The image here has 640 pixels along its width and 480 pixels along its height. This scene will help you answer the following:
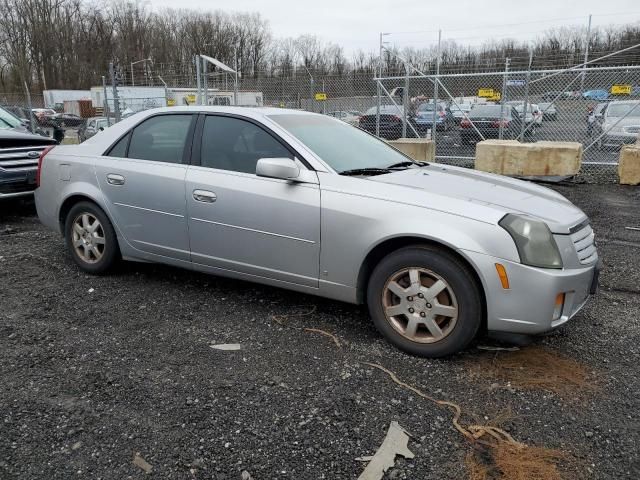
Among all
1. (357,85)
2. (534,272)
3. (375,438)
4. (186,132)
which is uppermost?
(357,85)

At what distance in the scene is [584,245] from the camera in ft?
10.5

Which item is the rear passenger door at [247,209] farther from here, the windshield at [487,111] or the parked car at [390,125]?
the windshield at [487,111]

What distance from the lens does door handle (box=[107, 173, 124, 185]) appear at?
14.3 feet

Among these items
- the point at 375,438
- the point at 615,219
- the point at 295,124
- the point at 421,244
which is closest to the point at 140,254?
the point at 295,124

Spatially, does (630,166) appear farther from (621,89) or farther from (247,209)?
(247,209)

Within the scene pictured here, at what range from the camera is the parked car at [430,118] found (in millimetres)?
14837

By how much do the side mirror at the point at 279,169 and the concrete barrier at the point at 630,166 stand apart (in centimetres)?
849

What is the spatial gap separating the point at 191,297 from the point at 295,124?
5.46 feet

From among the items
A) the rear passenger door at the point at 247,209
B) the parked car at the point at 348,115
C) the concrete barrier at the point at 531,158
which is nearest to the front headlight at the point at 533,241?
the rear passenger door at the point at 247,209

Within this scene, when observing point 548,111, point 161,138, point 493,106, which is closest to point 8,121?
point 161,138

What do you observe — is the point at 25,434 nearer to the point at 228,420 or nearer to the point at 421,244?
the point at 228,420

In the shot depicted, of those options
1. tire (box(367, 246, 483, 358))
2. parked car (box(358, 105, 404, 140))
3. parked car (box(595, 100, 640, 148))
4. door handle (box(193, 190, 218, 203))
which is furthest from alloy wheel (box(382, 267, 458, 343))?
parked car (box(358, 105, 404, 140))

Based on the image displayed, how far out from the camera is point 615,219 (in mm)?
7098

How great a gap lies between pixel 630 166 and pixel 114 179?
361 inches
